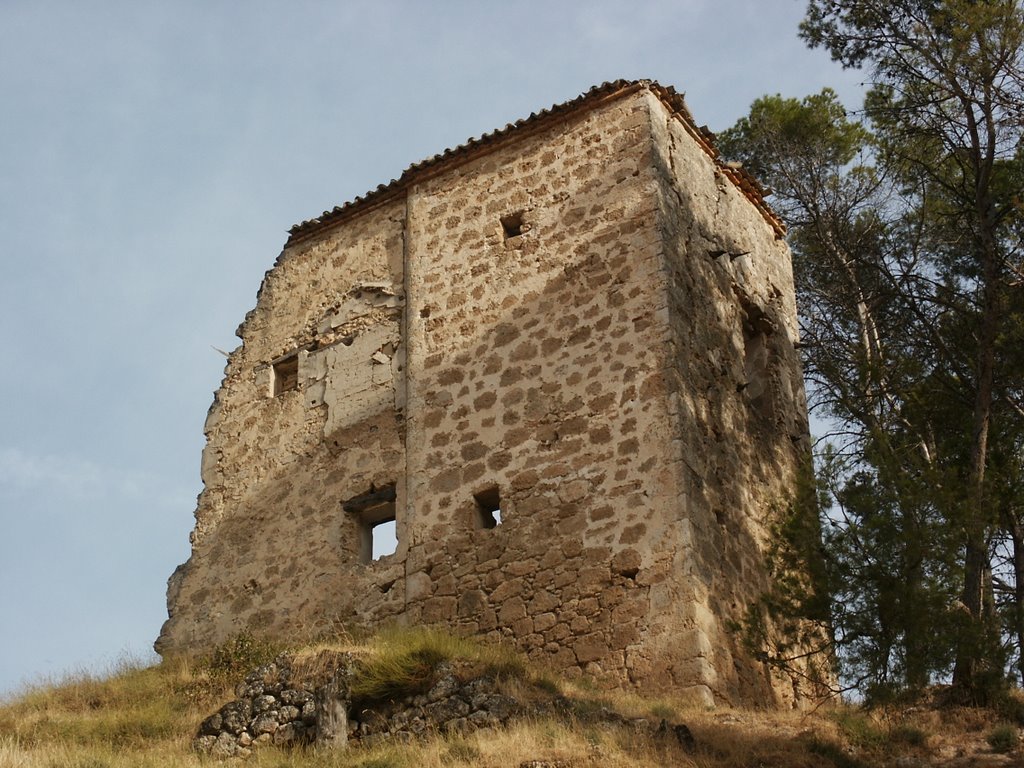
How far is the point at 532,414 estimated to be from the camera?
14258 mm

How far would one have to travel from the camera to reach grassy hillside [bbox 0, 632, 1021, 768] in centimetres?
1034

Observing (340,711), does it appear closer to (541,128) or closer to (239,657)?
(239,657)

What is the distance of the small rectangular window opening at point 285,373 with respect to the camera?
16812mm

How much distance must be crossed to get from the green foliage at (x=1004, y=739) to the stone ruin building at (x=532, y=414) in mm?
2342

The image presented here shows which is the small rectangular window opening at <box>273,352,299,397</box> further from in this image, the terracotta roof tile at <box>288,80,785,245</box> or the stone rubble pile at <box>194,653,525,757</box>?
the stone rubble pile at <box>194,653,525,757</box>

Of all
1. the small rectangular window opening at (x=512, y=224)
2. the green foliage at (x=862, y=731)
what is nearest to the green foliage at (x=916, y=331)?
the green foliage at (x=862, y=731)

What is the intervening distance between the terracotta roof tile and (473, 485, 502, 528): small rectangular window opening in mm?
4178

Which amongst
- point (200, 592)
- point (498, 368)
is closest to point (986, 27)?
point (498, 368)

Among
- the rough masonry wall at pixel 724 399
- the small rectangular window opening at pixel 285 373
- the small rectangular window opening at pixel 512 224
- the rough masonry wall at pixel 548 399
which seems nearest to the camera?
the rough masonry wall at pixel 724 399

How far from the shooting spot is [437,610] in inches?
551

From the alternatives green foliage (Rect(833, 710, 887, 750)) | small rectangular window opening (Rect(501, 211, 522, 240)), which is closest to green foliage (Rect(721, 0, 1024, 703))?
green foliage (Rect(833, 710, 887, 750))

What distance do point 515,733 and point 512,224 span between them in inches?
259

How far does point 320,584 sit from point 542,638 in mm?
2888

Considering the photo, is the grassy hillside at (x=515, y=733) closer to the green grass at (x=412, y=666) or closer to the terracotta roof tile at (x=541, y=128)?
the green grass at (x=412, y=666)
